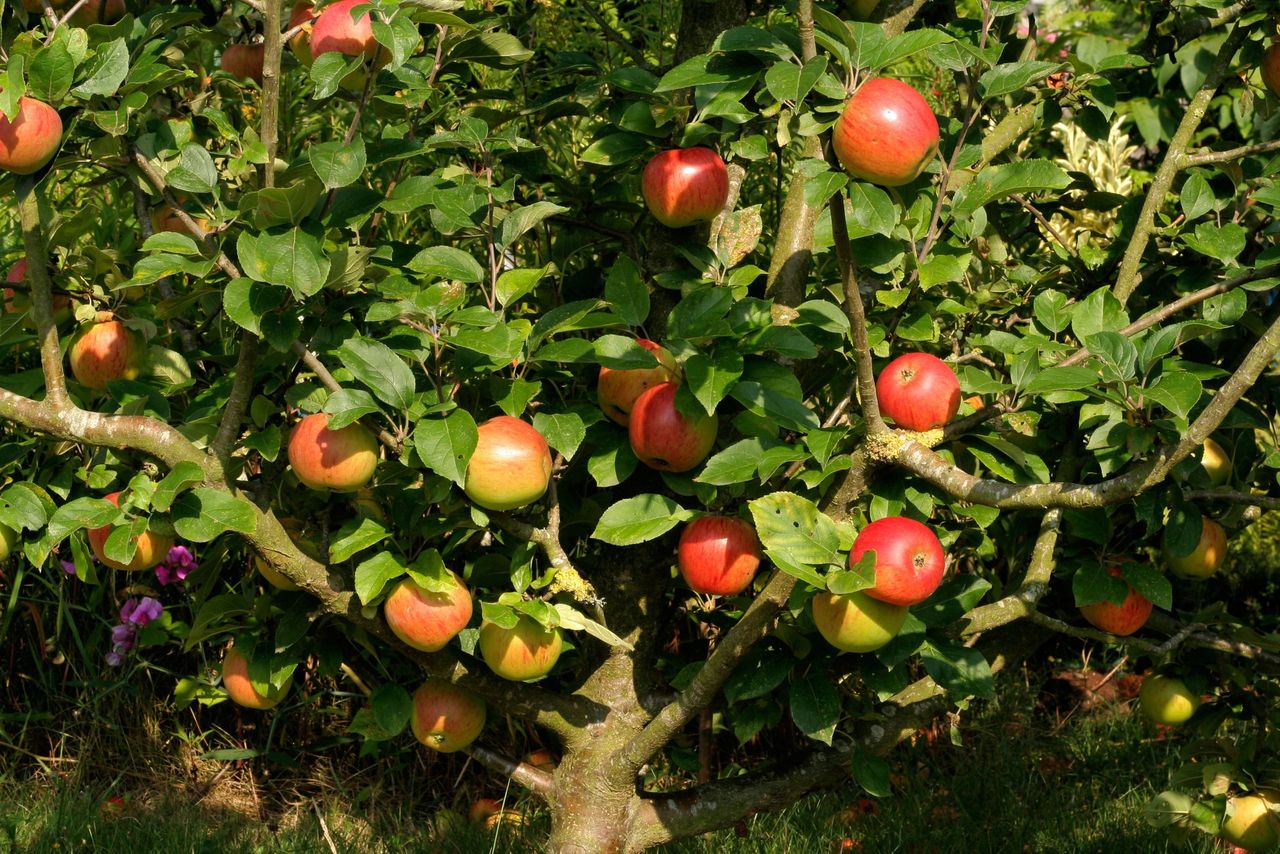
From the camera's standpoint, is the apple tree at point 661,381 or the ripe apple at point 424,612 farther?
the ripe apple at point 424,612

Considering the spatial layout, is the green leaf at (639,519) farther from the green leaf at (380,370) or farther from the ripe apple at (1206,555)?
the ripe apple at (1206,555)

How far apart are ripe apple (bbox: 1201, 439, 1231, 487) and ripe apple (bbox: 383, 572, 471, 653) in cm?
121

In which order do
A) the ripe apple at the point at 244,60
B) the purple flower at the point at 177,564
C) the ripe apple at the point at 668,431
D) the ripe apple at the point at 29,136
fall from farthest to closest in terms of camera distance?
1. the purple flower at the point at 177,564
2. the ripe apple at the point at 244,60
3. the ripe apple at the point at 668,431
4. the ripe apple at the point at 29,136

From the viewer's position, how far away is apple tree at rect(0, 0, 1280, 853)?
1.54 m

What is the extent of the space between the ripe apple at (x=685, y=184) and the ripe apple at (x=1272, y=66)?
802mm

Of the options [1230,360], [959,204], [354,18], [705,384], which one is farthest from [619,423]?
[1230,360]

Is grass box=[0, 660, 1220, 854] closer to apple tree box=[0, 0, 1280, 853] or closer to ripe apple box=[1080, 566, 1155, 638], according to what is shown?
apple tree box=[0, 0, 1280, 853]

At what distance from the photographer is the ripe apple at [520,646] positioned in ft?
6.03

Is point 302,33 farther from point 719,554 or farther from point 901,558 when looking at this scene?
point 901,558

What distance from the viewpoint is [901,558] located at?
155cm

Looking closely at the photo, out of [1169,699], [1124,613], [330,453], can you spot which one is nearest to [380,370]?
[330,453]

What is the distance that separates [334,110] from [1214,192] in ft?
7.53

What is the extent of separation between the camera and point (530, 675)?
6.15ft

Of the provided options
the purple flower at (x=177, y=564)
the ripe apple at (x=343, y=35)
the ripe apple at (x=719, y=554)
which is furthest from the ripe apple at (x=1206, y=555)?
the purple flower at (x=177, y=564)
